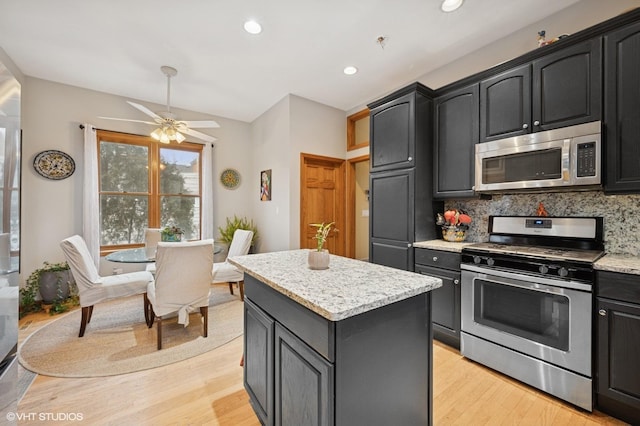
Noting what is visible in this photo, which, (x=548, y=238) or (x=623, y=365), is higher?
(x=548, y=238)

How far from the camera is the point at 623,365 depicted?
156 cm

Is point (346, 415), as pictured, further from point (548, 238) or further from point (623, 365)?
point (548, 238)

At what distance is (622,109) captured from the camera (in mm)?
1732

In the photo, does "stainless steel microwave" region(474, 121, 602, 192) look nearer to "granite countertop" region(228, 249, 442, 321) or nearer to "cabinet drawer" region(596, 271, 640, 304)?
"cabinet drawer" region(596, 271, 640, 304)

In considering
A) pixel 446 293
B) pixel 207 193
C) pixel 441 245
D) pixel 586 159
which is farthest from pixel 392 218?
pixel 207 193

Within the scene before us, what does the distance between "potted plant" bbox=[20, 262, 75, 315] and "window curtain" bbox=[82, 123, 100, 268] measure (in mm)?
382

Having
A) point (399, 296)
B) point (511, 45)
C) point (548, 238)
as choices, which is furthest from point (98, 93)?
point (548, 238)

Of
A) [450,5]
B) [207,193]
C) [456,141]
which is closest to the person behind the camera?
[450,5]

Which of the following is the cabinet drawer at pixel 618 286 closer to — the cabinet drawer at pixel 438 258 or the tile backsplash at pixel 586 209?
the tile backsplash at pixel 586 209

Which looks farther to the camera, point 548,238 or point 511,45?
point 511,45

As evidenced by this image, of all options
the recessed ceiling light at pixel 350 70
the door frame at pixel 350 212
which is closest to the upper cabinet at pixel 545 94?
the recessed ceiling light at pixel 350 70

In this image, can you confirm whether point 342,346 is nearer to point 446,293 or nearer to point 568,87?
point 446,293

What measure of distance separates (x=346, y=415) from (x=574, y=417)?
1.76 meters

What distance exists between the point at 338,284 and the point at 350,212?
3508 mm
